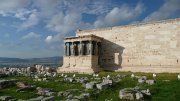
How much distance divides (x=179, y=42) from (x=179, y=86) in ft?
79.5

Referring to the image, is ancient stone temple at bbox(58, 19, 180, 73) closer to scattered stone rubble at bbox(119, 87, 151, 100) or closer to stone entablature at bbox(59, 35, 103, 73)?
stone entablature at bbox(59, 35, 103, 73)

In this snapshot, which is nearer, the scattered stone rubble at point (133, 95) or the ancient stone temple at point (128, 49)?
the scattered stone rubble at point (133, 95)

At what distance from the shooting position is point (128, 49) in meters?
48.6

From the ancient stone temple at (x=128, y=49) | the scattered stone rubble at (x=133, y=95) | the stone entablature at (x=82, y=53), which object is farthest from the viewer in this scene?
the stone entablature at (x=82, y=53)

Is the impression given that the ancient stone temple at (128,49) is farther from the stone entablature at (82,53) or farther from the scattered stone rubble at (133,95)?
the scattered stone rubble at (133,95)

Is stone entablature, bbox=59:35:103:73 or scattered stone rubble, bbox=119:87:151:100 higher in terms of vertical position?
stone entablature, bbox=59:35:103:73

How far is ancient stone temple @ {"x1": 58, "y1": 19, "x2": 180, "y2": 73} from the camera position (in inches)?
1702

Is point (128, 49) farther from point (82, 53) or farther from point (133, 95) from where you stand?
point (133, 95)

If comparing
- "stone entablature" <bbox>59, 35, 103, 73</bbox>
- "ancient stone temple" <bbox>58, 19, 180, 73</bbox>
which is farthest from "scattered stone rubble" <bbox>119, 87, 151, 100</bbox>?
"stone entablature" <bbox>59, 35, 103, 73</bbox>

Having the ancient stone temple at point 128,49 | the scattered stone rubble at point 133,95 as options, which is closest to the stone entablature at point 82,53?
the ancient stone temple at point 128,49

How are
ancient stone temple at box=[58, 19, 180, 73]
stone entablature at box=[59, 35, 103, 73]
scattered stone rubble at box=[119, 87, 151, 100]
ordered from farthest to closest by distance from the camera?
stone entablature at box=[59, 35, 103, 73], ancient stone temple at box=[58, 19, 180, 73], scattered stone rubble at box=[119, 87, 151, 100]

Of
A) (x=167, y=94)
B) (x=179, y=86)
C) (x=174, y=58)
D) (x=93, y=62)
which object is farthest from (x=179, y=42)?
(x=167, y=94)

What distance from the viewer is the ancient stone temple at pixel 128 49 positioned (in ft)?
142

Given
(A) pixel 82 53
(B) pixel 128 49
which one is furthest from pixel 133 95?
(A) pixel 82 53
